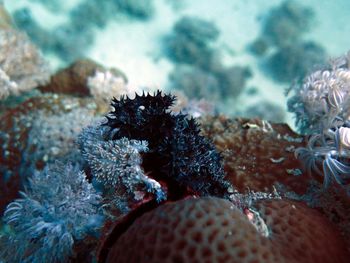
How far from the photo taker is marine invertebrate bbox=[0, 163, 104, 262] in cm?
216

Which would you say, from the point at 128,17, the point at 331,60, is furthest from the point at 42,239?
the point at 128,17

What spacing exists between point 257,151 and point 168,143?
1.24 m

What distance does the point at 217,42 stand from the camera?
11438 mm

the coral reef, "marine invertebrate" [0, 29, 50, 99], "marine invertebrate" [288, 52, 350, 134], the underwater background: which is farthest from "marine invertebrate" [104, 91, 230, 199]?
"marine invertebrate" [0, 29, 50, 99]

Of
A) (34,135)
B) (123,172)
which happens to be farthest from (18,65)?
(123,172)

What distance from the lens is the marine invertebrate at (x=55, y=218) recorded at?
2163mm

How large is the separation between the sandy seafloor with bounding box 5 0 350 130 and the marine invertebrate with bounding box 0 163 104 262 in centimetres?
710

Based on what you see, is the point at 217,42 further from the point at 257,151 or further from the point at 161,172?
the point at 161,172

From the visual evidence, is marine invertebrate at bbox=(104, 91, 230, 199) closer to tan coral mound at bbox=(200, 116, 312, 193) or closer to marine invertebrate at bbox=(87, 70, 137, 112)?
tan coral mound at bbox=(200, 116, 312, 193)

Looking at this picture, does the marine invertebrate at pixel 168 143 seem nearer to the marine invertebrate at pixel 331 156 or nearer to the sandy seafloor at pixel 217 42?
the marine invertebrate at pixel 331 156

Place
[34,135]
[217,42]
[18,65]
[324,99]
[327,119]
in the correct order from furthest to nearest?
[217,42] → [18,65] → [34,135] → [324,99] → [327,119]

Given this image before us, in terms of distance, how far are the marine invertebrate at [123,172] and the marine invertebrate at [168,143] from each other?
0.30ft

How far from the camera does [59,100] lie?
449 centimetres

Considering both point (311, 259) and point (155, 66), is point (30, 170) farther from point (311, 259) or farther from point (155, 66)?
point (155, 66)
